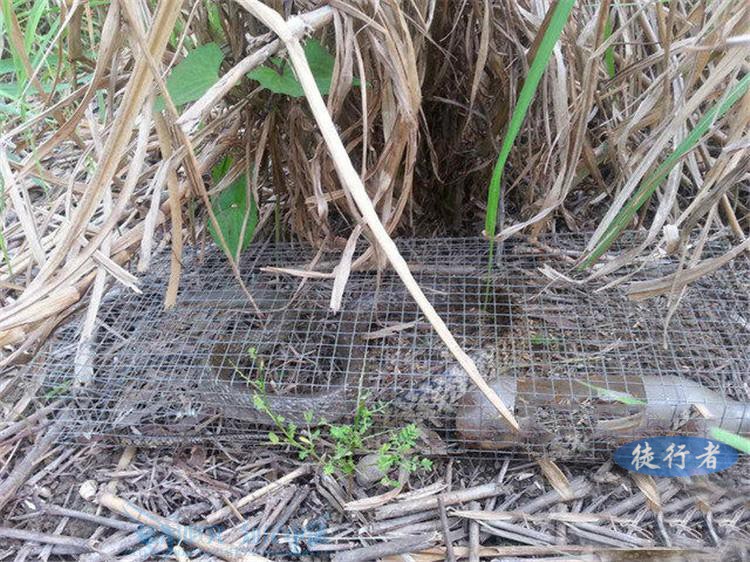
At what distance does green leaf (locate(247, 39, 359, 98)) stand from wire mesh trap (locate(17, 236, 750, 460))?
12.2 inches

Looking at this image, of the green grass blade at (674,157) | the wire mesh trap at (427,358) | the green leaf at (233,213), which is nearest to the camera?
the green grass blade at (674,157)

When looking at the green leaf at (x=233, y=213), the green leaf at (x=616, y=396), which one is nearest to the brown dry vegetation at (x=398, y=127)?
the green leaf at (x=233, y=213)

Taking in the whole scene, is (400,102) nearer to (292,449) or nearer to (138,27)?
(138,27)

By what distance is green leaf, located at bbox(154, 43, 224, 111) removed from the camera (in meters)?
0.94

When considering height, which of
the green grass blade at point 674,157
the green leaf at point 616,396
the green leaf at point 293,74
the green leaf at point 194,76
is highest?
the green leaf at point 194,76

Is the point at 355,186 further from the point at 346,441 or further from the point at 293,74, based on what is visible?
the point at 346,441

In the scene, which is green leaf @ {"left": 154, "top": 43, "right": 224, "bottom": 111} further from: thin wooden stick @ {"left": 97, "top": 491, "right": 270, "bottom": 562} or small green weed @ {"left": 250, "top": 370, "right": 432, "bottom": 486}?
thin wooden stick @ {"left": 97, "top": 491, "right": 270, "bottom": 562}

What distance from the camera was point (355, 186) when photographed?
738 mm

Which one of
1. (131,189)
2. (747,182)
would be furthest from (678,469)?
(131,189)

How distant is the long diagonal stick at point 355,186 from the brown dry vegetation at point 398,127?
11cm

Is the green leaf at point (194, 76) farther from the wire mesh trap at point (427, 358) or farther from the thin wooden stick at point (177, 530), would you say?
the thin wooden stick at point (177, 530)

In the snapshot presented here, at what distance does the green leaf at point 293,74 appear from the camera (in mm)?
975

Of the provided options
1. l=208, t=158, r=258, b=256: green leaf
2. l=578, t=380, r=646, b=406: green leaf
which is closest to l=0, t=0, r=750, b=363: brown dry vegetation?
l=208, t=158, r=258, b=256: green leaf

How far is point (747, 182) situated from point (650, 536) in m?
0.90
